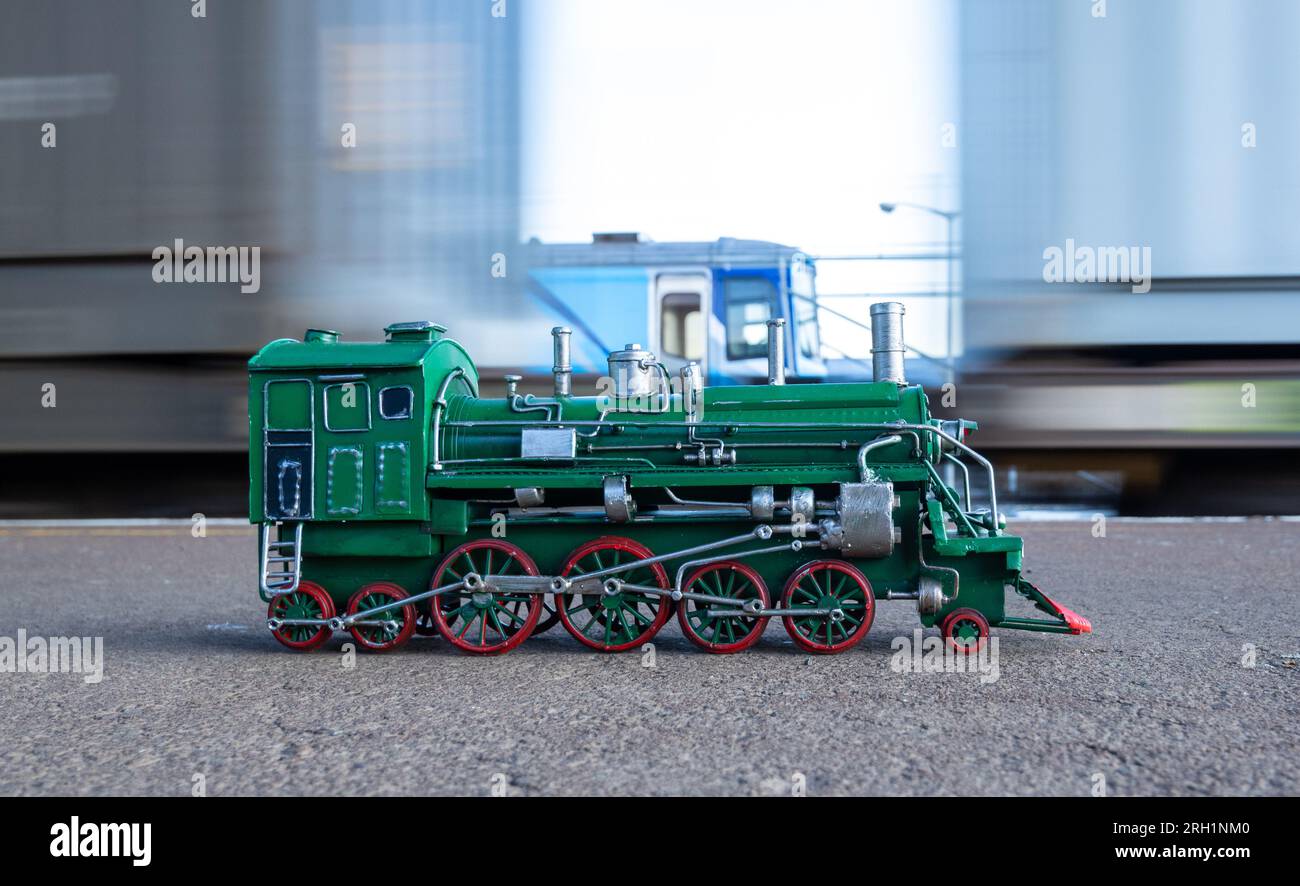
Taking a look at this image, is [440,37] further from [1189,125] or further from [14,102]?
[1189,125]

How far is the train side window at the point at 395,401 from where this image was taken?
4816mm

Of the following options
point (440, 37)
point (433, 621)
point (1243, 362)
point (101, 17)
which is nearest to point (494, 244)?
point (440, 37)

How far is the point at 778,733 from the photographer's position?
3.42 m

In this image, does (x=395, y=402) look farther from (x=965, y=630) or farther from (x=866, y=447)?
(x=965, y=630)

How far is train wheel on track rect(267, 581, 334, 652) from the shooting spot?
4852 millimetres

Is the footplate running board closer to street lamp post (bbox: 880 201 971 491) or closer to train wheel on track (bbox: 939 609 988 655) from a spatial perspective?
train wheel on track (bbox: 939 609 988 655)

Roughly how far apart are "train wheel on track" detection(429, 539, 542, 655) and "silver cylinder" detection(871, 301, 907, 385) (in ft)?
6.90

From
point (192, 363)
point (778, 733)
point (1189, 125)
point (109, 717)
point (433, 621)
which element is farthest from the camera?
point (192, 363)

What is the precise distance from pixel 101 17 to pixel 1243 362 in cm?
1178

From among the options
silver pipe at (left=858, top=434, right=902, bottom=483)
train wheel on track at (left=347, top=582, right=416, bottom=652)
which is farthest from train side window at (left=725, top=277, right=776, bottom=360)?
train wheel on track at (left=347, top=582, right=416, bottom=652)

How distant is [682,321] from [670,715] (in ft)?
23.2

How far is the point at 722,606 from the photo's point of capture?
4773 millimetres

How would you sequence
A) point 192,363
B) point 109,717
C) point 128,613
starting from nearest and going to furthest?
point 109,717 → point 128,613 → point 192,363

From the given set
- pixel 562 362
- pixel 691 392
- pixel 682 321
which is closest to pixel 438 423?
pixel 562 362
